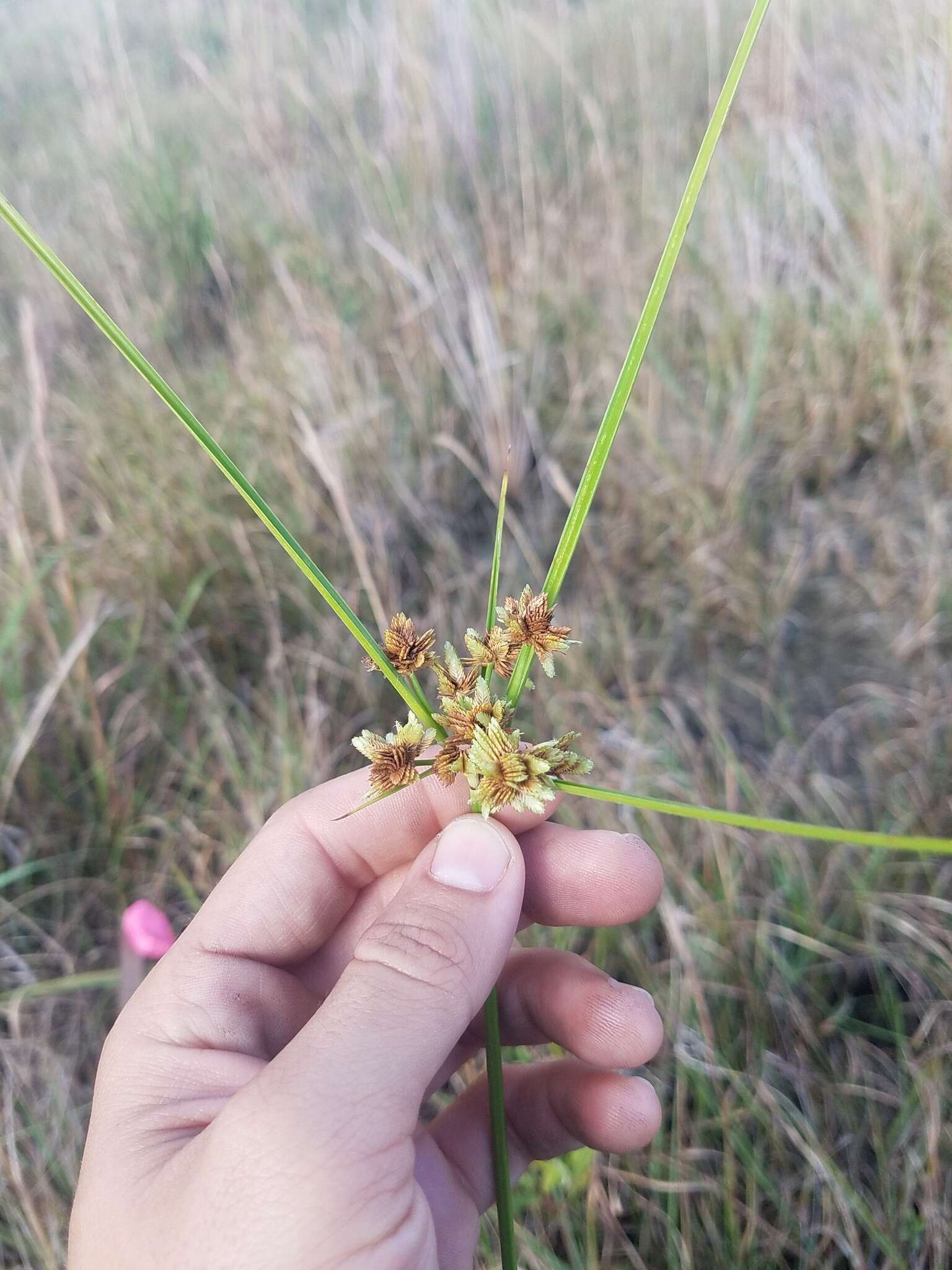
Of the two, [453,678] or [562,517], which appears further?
[562,517]

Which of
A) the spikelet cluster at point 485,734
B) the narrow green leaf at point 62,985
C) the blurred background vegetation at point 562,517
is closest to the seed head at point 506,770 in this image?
the spikelet cluster at point 485,734

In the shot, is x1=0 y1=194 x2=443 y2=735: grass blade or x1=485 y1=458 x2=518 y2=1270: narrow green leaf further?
x1=485 y1=458 x2=518 y2=1270: narrow green leaf

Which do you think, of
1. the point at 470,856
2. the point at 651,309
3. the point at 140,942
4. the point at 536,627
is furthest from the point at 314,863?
the point at 651,309

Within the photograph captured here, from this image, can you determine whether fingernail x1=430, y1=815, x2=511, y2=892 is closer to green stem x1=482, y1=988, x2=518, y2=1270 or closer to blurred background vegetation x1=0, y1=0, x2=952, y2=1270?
green stem x1=482, y1=988, x2=518, y2=1270

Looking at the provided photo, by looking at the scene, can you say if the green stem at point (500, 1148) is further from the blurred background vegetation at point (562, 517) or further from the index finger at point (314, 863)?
the blurred background vegetation at point (562, 517)

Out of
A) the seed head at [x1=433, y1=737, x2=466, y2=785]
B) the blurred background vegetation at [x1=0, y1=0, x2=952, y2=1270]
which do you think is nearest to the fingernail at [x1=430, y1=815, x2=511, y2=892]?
the seed head at [x1=433, y1=737, x2=466, y2=785]

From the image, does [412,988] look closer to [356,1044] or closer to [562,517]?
[356,1044]

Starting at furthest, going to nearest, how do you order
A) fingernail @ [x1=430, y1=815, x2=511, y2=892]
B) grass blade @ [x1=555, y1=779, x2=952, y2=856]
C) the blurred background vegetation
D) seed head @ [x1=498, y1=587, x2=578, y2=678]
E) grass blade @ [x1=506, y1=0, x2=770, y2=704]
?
the blurred background vegetation, fingernail @ [x1=430, y1=815, x2=511, y2=892], seed head @ [x1=498, y1=587, x2=578, y2=678], grass blade @ [x1=506, y1=0, x2=770, y2=704], grass blade @ [x1=555, y1=779, x2=952, y2=856]
